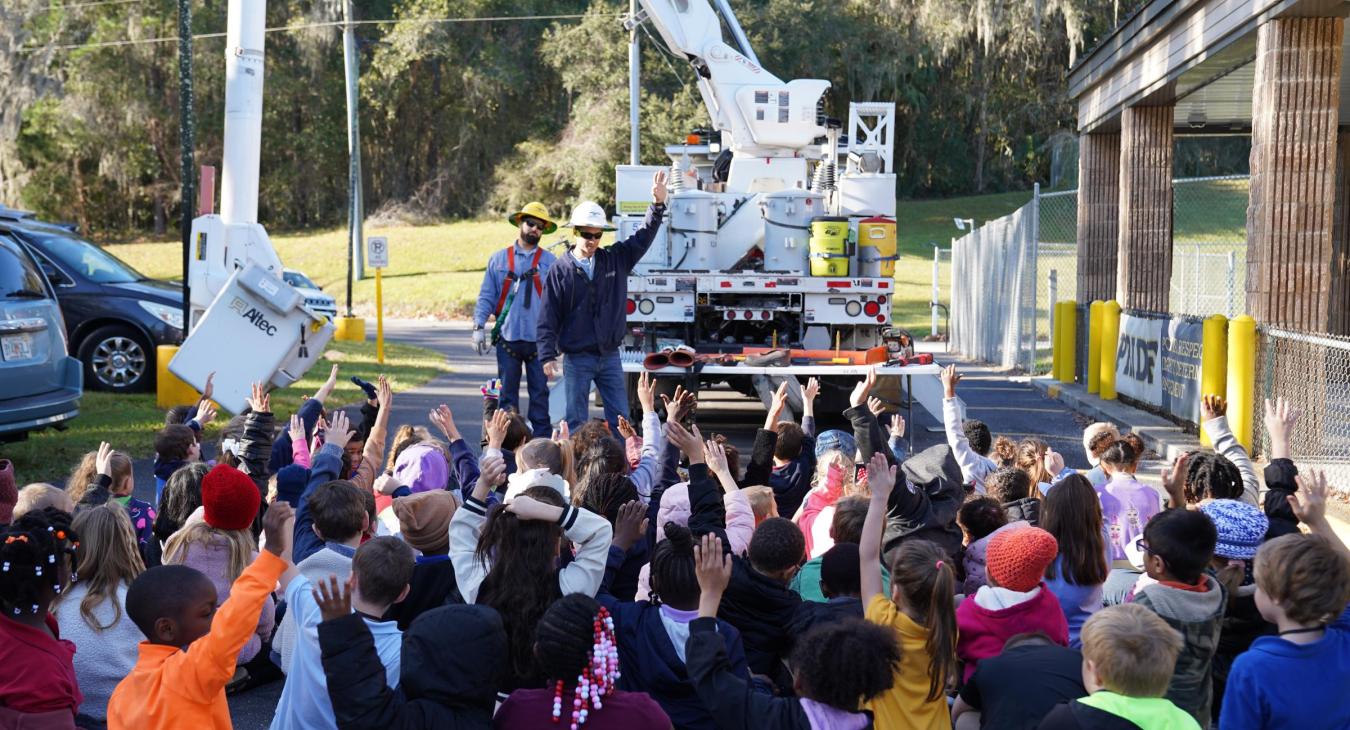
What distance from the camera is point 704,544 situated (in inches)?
146

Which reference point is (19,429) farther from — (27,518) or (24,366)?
(27,518)

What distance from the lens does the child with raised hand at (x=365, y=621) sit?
3.84 metres

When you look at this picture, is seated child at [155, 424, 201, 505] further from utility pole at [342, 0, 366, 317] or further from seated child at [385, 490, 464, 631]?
utility pole at [342, 0, 366, 317]

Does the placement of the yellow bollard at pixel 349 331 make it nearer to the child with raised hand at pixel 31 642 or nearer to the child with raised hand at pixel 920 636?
the child with raised hand at pixel 31 642

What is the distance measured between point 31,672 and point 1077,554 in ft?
11.3

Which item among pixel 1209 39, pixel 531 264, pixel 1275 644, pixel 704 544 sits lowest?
pixel 1275 644

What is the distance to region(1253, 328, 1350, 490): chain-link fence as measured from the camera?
11.6 m

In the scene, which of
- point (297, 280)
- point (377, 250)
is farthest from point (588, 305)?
point (297, 280)

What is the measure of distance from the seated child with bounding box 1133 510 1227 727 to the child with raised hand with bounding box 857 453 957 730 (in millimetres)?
696

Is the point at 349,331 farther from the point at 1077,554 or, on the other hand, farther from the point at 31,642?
the point at 1077,554

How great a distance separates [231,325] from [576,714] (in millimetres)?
9974

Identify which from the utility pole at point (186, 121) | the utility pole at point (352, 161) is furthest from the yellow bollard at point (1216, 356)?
the utility pole at point (352, 161)

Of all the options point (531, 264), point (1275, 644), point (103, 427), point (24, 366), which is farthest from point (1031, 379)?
point (1275, 644)

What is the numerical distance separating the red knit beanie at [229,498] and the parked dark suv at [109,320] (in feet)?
37.6
